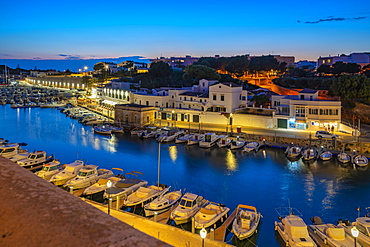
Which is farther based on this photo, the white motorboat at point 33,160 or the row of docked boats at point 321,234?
the white motorboat at point 33,160

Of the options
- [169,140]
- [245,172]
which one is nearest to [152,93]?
[169,140]

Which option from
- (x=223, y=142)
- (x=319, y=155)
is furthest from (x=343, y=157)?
(x=223, y=142)

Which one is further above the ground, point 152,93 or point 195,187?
point 152,93

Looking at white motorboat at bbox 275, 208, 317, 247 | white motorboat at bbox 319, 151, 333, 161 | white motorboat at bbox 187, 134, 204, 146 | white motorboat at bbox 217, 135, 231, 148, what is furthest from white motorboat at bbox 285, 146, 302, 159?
white motorboat at bbox 275, 208, 317, 247

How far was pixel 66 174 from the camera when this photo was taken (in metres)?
10.3

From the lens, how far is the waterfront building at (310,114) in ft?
56.2

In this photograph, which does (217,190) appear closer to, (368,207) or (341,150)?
(368,207)

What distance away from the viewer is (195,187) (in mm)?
10641

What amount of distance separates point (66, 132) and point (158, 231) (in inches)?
624

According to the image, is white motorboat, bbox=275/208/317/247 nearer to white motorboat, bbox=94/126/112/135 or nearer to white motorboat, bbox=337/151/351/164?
white motorboat, bbox=337/151/351/164

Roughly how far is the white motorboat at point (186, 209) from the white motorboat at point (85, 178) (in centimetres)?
333

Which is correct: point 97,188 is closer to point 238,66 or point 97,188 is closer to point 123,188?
point 123,188

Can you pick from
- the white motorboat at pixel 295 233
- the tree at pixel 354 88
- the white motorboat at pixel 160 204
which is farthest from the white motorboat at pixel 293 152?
the white motorboat at pixel 295 233

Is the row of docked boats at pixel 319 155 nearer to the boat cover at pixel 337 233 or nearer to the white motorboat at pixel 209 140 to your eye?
the white motorboat at pixel 209 140
